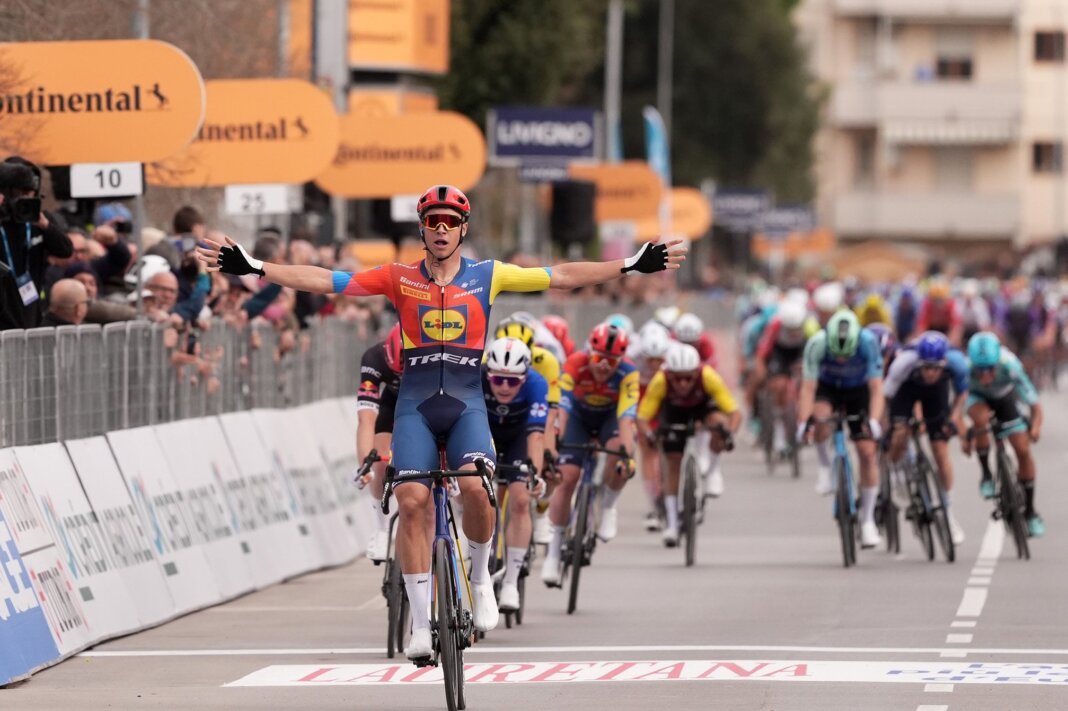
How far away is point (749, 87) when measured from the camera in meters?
75.6

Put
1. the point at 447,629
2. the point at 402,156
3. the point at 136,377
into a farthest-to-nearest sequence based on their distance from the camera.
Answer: the point at 402,156 → the point at 136,377 → the point at 447,629

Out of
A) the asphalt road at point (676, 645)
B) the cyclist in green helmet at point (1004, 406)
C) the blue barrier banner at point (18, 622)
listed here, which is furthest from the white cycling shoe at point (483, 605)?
the cyclist in green helmet at point (1004, 406)

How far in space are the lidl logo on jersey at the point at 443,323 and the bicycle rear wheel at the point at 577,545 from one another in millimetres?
4599

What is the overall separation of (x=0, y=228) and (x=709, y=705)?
17.2ft

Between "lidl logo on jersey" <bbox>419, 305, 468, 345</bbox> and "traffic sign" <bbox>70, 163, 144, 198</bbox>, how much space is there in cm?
520

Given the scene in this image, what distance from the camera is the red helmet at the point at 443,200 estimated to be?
448 inches

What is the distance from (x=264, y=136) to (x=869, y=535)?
5.31 meters

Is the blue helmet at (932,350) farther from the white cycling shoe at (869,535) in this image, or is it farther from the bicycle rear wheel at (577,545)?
the bicycle rear wheel at (577,545)

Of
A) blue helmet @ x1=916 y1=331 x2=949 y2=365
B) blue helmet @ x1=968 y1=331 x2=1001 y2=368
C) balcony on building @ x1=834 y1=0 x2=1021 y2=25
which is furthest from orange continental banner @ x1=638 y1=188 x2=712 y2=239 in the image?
balcony on building @ x1=834 y1=0 x2=1021 y2=25

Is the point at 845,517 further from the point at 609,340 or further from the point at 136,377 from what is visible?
the point at 136,377

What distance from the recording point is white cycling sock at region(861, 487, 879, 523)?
63.2 ft

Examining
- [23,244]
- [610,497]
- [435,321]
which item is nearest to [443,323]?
[435,321]

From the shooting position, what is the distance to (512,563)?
14641 millimetres

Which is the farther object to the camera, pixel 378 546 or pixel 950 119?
pixel 950 119
